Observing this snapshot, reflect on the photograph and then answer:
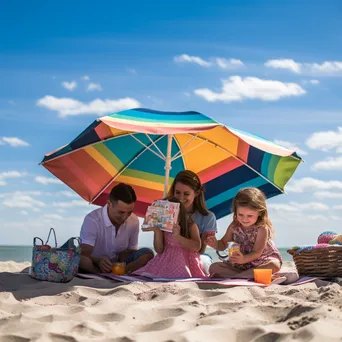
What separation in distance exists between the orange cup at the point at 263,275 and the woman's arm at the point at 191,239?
631 millimetres

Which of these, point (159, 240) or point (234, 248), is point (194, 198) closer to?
point (159, 240)

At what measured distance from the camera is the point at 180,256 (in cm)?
518

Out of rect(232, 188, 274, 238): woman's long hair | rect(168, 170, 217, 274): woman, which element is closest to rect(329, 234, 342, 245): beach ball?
rect(232, 188, 274, 238): woman's long hair

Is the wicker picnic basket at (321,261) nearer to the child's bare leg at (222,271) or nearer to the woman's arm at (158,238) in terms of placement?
the child's bare leg at (222,271)

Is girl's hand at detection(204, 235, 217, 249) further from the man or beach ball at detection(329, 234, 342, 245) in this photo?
beach ball at detection(329, 234, 342, 245)

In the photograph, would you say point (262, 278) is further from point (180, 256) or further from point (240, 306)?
point (240, 306)

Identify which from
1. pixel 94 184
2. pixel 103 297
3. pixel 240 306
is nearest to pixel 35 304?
pixel 103 297

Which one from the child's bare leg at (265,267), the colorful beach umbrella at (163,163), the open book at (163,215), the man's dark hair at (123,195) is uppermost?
the colorful beach umbrella at (163,163)

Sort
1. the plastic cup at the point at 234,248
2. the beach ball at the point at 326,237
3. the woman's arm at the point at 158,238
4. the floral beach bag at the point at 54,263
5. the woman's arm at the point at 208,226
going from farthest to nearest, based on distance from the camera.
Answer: the beach ball at the point at 326,237 < the woman's arm at the point at 208,226 < the woman's arm at the point at 158,238 < the plastic cup at the point at 234,248 < the floral beach bag at the point at 54,263

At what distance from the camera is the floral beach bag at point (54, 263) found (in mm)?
4750

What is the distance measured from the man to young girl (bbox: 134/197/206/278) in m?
0.35

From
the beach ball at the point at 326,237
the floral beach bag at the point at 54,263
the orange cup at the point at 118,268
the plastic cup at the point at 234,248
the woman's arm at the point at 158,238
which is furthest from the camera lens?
the beach ball at the point at 326,237

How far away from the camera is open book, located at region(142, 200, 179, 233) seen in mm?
4945

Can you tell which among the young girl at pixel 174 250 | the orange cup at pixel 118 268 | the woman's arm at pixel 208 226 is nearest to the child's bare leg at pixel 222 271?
the young girl at pixel 174 250
